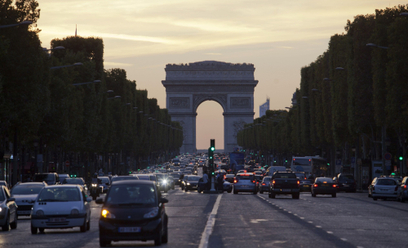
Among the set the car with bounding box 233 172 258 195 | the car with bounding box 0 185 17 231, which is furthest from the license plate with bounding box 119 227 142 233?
the car with bounding box 233 172 258 195

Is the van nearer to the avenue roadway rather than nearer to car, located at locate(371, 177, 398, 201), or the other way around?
the avenue roadway

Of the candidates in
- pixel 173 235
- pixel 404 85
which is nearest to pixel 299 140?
pixel 404 85

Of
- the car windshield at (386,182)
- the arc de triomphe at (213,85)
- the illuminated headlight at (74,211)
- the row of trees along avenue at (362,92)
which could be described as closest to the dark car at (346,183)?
the row of trees along avenue at (362,92)

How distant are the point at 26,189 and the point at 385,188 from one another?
2359 cm

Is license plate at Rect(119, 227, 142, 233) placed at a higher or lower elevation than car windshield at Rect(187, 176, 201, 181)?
lower

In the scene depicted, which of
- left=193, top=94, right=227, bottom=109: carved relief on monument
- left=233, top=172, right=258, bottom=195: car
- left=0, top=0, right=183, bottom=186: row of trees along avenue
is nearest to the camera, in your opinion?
left=0, top=0, right=183, bottom=186: row of trees along avenue

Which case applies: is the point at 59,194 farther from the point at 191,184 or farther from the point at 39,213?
the point at 191,184

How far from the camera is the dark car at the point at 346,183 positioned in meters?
63.8

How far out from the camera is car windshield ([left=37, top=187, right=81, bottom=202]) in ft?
75.7

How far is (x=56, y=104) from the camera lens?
53.2m

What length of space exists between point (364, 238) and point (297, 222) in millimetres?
6396

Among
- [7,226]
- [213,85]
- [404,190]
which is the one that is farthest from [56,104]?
[213,85]

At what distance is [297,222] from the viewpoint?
2617 cm

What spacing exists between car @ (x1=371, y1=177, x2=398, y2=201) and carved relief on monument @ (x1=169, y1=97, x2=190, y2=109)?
140m
